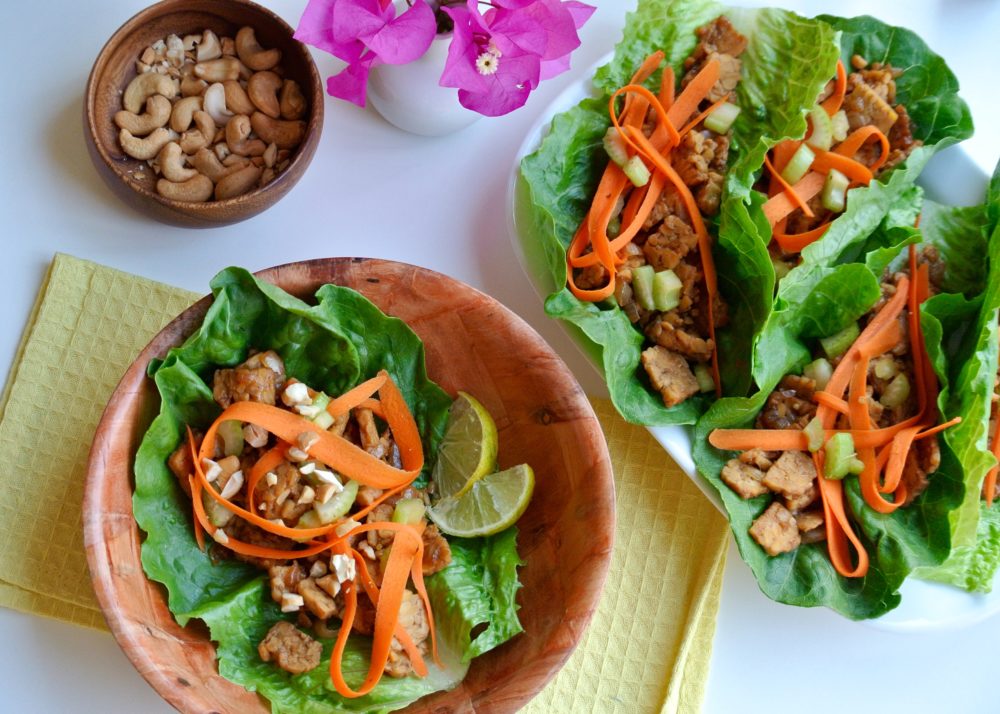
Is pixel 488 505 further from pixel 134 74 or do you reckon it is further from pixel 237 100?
pixel 134 74

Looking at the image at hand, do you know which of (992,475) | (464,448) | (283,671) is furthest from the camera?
(992,475)

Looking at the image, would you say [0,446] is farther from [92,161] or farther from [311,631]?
[311,631]

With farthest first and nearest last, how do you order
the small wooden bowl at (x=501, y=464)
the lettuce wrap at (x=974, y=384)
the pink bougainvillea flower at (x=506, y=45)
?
the lettuce wrap at (x=974, y=384) → the pink bougainvillea flower at (x=506, y=45) → the small wooden bowl at (x=501, y=464)

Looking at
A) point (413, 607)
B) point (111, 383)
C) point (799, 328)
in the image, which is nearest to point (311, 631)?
point (413, 607)

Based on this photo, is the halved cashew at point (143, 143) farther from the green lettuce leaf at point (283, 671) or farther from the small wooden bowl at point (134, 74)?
the green lettuce leaf at point (283, 671)

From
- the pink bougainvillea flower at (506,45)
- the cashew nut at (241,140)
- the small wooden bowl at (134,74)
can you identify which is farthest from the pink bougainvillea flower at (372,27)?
the cashew nut at (241,140)

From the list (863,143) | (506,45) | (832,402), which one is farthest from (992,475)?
(506,45)

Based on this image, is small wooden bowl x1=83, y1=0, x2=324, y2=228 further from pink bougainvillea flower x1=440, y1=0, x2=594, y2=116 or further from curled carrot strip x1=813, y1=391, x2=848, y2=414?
curled carrot strip x1=813, y1=391, x2=848, y2=414
